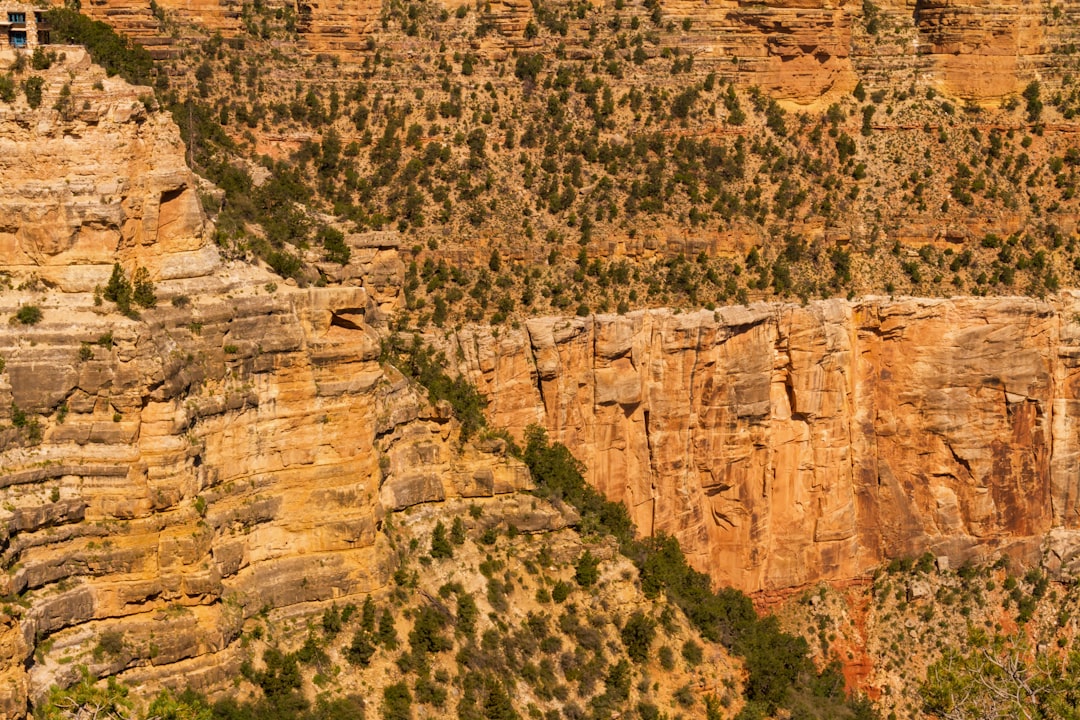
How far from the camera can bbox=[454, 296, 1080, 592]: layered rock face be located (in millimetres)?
80188

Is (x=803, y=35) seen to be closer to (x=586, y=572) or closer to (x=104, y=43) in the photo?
(x=586, y=572)

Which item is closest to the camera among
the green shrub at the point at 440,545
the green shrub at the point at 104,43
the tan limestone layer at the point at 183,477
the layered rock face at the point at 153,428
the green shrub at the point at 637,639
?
the tan limestone layer at the point at 183,477

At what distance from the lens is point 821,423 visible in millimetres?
84625

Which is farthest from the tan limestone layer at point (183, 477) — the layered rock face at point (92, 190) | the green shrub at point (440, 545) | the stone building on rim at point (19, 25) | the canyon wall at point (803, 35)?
the canyon wall at point (803, 35)

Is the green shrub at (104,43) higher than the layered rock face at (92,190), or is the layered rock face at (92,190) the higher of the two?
the green shrub at (104,43)

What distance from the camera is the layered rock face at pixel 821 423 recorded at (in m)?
80.2

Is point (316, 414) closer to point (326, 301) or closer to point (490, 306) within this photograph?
point (326, 301)

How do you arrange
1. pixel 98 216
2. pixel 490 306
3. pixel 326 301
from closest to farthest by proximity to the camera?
pixel 98 216 < pixel 326 301 < pixel 490 306

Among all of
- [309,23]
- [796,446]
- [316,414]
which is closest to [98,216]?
[316,414]

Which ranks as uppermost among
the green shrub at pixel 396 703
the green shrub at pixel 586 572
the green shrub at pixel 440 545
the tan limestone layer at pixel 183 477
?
the tan limestone layer at pixel 183 477

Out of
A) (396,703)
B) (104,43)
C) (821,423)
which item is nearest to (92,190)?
(104,43)

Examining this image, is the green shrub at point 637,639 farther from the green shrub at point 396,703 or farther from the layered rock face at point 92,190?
the layered rock face at point 92,190

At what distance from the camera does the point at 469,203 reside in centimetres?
8281

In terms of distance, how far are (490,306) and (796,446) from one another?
1507cm
